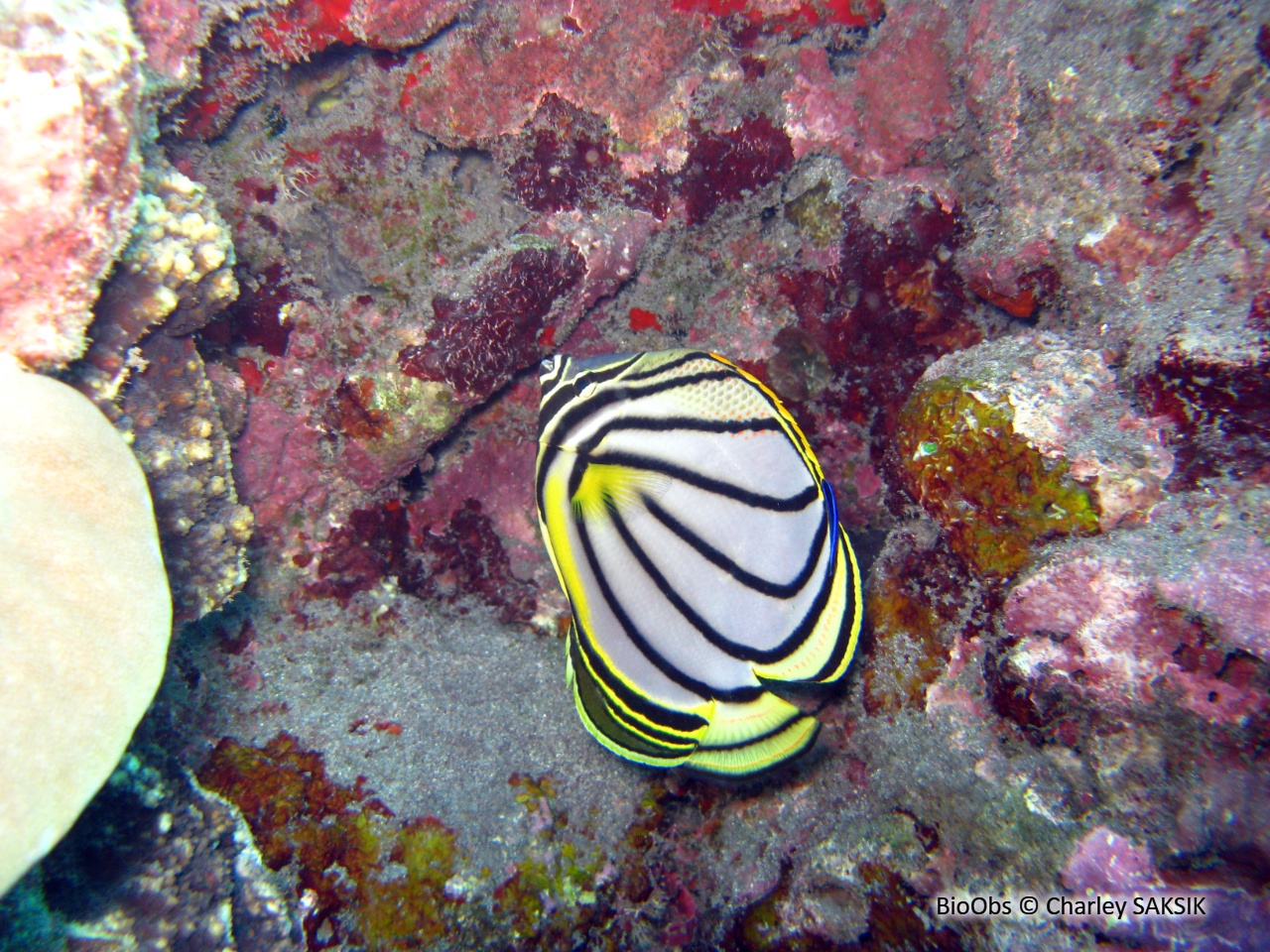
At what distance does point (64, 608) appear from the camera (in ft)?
5.58

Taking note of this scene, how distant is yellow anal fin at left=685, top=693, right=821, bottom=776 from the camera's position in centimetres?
199

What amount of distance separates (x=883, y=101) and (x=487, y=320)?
94.1 inches

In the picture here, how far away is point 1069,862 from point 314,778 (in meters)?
2.85

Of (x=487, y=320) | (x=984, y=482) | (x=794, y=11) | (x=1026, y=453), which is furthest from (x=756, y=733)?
(x=794, y=11)

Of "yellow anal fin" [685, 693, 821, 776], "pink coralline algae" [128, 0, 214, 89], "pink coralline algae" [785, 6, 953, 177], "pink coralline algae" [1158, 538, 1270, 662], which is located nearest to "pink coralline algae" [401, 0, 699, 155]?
"pink coralline algae" [785, 6, 953, 177]

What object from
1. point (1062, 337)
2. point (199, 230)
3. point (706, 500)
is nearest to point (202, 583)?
point (199, 230)

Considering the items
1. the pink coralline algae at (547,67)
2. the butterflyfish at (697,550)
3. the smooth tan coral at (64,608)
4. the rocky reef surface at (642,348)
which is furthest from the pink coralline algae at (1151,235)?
the smooth tan coral at (64,608)

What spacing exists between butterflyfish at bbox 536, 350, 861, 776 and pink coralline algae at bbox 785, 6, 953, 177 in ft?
6.90

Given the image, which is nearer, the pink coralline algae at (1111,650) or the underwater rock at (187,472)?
the pink coralline algae at (1111,650)

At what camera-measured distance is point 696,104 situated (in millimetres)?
3219

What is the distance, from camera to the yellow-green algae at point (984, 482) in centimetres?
239

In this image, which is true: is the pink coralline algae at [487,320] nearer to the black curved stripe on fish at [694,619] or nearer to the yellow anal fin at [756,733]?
the black curved stripe on fish at [694,619]

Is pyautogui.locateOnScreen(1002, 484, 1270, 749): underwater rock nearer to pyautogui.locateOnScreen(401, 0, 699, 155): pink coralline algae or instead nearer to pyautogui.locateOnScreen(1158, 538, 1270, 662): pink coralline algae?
pyautogui.locateOnScreen(1158, 538, 1270, 662): pink coralline algae

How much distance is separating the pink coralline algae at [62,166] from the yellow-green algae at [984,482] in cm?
304
